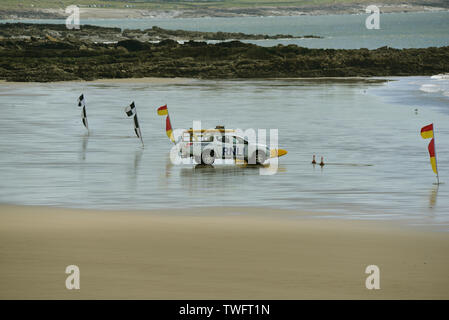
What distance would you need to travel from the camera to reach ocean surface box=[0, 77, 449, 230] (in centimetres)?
2131

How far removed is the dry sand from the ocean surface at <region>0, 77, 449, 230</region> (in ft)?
5.51

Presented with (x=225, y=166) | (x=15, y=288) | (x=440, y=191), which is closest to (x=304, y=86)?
(x=225, y=166)

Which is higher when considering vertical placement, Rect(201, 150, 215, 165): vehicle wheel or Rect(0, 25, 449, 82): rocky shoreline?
Rect(0, 25, 449, 82): rocky shoreline

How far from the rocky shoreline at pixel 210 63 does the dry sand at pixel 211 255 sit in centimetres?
5812

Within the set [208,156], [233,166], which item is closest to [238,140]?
[233,166]

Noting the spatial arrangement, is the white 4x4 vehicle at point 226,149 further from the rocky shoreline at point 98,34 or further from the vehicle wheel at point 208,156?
the rocky shoreline at point 98,34

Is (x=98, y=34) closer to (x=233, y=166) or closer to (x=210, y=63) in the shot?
(x=210, y=63)

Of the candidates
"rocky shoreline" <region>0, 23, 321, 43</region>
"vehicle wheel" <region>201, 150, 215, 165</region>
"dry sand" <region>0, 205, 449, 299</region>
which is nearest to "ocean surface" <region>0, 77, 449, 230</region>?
"vehicle wheel" <region>201, 150, 215, 165</region>

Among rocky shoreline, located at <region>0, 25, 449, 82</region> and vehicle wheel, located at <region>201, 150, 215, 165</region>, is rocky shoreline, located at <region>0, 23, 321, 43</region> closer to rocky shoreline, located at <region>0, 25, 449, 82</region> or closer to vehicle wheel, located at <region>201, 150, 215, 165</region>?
rocky shoreline, located at <region>0, 25, 449, 82</region>

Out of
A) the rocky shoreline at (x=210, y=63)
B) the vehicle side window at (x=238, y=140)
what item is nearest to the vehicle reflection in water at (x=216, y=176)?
the vehicle side window at (x=238, y=140)

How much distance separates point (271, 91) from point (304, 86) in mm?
6388
